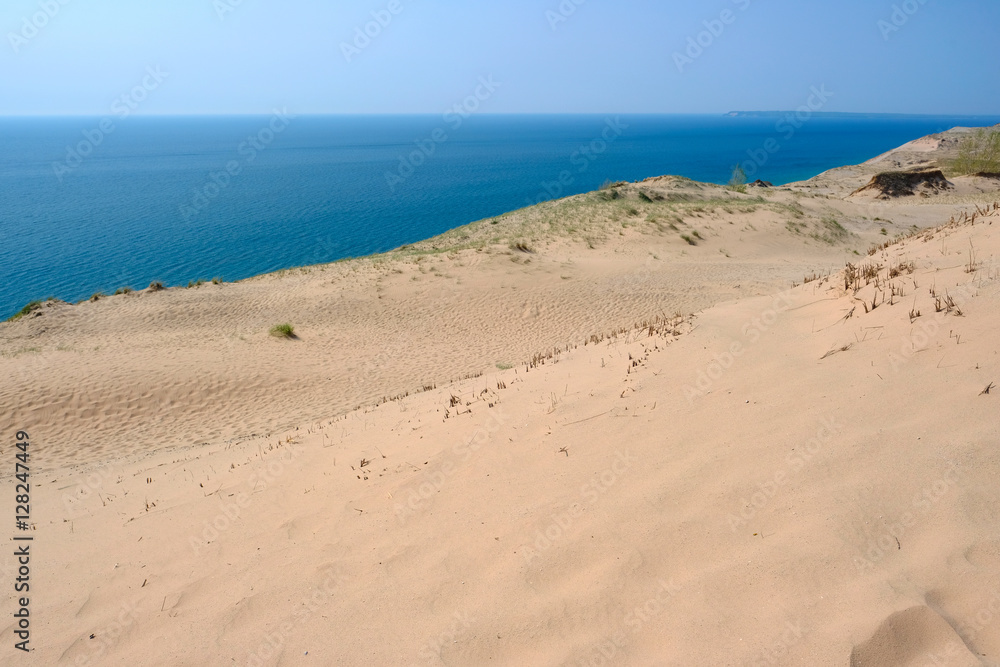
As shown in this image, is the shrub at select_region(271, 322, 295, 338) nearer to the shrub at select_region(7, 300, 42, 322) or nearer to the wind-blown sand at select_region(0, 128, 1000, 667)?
the wind-blown sand at select_region(0, 128, 1000, 667)

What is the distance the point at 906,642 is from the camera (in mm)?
2953

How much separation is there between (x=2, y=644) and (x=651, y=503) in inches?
231

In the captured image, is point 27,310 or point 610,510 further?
point 27,310

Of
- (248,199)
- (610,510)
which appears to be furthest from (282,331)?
(248,199)

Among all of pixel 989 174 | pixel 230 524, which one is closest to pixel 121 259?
pixel 230 524

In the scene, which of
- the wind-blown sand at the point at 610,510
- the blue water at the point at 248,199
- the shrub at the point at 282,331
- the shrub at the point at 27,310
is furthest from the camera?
the blue water at the point at 248,199

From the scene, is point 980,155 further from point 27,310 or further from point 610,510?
point 27,310

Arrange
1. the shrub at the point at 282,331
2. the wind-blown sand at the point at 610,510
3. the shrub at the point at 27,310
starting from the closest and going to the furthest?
the wind-blown sand at the point at 610,510, the shrub at the point at 282,331, the shrub at the point at 27,310

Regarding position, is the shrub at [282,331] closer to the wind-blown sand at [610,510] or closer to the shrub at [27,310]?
the wind-blown sand at [610,510]

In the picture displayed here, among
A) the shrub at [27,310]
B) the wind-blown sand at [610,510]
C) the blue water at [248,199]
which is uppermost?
the blue water at [248,199]

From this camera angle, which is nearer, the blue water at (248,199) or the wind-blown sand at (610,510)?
the wind-blown sand at (610,510)

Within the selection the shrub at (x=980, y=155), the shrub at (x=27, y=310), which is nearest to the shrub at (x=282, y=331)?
the shrub at (x=27, y=310)

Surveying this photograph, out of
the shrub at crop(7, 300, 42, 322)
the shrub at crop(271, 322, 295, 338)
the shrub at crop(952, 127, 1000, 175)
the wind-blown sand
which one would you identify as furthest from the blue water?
the wind-blown sand

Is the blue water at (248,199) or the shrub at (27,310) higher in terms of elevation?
the blue water at (248,199)
